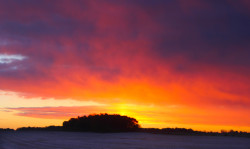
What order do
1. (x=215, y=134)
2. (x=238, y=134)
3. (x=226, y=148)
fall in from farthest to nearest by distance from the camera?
(x=215, y=134)
(x=238, y=134)
(x=226, y=148)

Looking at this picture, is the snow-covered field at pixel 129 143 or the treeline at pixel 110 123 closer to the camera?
the snow-covered field at pixel 129 143

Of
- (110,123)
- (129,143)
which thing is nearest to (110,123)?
(110,123)

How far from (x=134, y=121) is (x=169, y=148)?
25.0 metres

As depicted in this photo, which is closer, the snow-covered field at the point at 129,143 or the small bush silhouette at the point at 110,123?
the snow-covered field at the point at 129,143

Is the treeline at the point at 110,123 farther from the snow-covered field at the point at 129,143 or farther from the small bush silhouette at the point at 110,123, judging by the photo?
the snow-covered field at the point at 129,143

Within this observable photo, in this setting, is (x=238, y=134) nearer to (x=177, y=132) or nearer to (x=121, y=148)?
(x=177, y=132)

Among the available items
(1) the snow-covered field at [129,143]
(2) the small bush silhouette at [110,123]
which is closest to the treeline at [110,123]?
(2) the small bush silhouette at [110,123]

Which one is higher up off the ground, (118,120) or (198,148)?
(118,120)

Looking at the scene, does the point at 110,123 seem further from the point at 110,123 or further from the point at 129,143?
the point at 129,143

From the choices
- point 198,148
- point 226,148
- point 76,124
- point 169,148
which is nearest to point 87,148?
point 169,148

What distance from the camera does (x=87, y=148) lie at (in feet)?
50.2

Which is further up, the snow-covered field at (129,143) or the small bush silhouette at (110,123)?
the small bush silhouette at (110,123)

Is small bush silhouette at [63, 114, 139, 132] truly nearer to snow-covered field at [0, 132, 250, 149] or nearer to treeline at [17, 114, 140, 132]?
treeline at [17, 114, 140, 132]

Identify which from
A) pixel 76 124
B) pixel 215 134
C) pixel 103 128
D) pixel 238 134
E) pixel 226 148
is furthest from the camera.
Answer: pixel 76 124
